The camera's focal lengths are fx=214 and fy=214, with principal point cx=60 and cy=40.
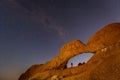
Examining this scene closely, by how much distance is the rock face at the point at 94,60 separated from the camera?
68.3 ft

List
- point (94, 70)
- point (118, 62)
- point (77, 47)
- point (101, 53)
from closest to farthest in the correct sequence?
point (118, 62) → point (94, 70) → point (101, 53) → point (77, 47)

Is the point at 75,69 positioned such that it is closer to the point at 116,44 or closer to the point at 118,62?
the point at 116,44

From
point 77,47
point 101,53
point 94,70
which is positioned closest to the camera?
point 94,70

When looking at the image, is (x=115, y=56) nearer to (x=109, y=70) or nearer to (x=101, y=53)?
(x=109, y=70)

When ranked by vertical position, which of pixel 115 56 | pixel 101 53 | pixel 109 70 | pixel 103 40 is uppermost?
pixel 103 40

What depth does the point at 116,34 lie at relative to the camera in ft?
83.9

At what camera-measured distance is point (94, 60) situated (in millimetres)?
25500

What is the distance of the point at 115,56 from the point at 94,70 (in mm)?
2525

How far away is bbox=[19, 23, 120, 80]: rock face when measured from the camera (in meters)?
20.8

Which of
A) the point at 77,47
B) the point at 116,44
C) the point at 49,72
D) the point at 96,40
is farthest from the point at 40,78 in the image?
the point at 116,44

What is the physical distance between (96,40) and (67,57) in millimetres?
6062

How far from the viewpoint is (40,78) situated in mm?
30953

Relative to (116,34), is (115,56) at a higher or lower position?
lower

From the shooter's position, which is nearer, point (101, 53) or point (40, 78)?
point (101, 53)
